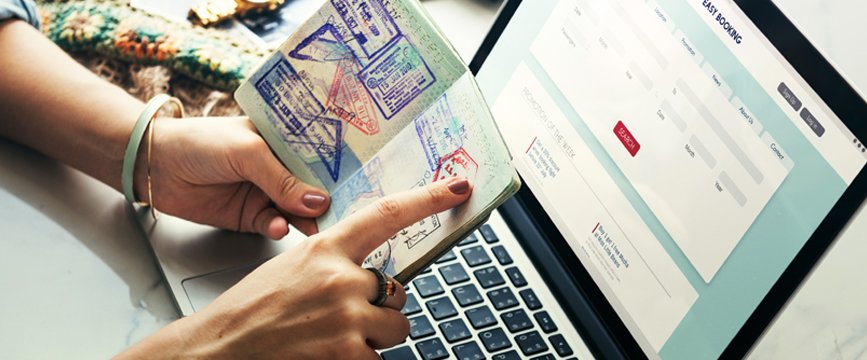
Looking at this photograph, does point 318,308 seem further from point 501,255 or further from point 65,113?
point 65,113

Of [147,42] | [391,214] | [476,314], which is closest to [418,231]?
[391,214]

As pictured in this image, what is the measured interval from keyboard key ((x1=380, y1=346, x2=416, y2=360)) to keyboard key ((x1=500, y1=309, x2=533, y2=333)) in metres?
0.09

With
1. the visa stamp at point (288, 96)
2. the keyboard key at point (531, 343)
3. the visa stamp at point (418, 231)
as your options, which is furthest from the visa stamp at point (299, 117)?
the keyboard key at point (531, 343)

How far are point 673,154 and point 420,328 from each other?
0.24 metres

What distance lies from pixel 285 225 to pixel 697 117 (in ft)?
1.15

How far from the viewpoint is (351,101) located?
2.40 feet

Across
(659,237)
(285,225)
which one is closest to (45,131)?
(285,225)

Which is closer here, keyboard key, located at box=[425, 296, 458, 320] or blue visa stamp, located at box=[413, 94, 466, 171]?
blue visa stamp, located at box=[413, 94, 466, 171]

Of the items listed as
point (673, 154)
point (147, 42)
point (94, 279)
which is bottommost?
point (94, 279)

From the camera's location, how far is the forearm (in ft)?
2.61

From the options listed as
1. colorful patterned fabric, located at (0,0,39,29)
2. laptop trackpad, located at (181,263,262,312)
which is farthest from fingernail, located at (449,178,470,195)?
colorful patterned fabric, located at (0,0,39,29)

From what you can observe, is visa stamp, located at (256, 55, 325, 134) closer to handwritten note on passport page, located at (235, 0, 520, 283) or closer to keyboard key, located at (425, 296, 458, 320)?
handwritten note on passport page, located at (235, 0, 520, 283)

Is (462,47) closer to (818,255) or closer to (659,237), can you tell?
(659,237)

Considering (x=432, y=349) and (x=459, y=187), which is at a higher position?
(x=459, y=187)
